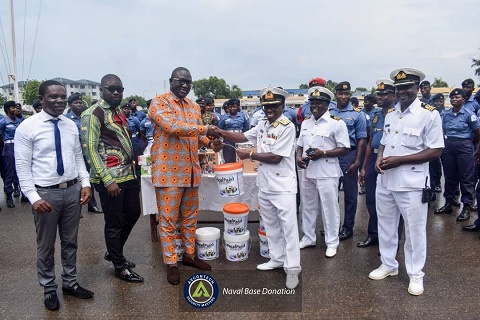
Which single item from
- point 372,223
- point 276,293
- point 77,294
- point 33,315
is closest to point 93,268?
point 77,294

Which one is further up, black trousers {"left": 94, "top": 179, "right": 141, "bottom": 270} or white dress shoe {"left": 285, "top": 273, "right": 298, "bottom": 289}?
black trousers {"left": 94, "top": 179, "right": 141, "bottom": 270}

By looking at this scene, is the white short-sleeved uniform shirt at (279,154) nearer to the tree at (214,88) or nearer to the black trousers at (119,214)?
the black trousers at (119,214)

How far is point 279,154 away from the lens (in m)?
3.27

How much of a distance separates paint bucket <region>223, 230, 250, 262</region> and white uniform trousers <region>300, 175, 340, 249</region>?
837mm

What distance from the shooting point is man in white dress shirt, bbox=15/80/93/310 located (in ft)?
9.30

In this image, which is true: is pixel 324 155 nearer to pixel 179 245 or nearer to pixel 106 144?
pixel 179 245

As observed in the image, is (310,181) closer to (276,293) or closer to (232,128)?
(276,293)

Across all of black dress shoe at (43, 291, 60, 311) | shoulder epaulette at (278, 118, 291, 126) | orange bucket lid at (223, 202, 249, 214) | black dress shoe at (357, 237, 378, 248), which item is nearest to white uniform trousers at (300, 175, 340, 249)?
black dress shoe at (357, 237, 378, 248)

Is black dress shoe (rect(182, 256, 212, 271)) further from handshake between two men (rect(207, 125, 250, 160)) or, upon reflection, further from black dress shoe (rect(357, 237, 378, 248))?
black dress shoe (rect(357, 237, 378, 248))

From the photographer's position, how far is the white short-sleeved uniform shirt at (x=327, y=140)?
12.9 feet

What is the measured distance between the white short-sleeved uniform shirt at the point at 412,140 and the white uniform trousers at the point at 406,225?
101 millimetres

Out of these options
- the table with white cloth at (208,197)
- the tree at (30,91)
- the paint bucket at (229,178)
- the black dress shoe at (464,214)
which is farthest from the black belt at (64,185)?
the tree at (30,91)

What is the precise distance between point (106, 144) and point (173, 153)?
631 millimetres

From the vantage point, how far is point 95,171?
3219 mm
